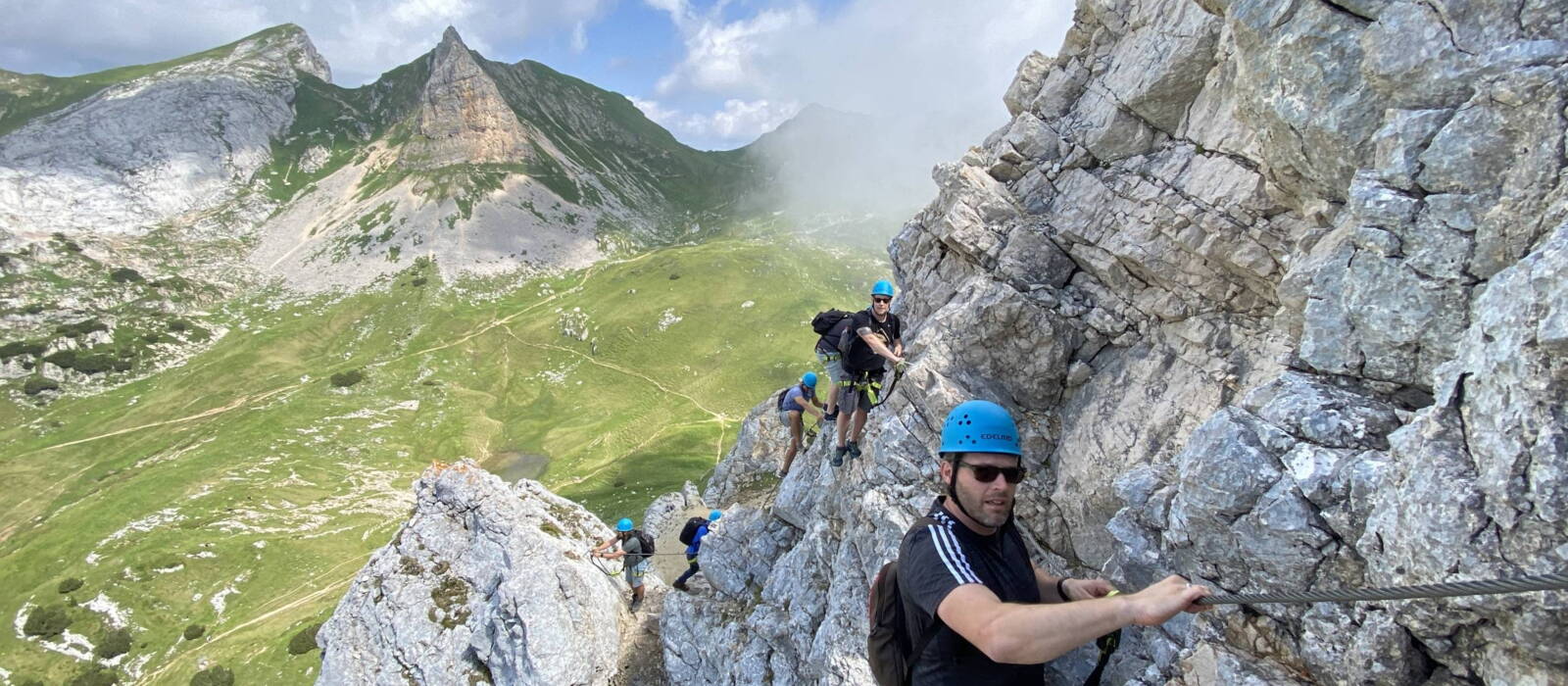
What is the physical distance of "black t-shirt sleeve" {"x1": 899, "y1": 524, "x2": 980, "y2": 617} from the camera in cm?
561

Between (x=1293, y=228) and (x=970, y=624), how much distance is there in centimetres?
1325

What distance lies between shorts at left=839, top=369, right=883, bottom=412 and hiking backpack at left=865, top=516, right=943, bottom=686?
15.6 meters

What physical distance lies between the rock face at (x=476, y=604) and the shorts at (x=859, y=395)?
1702cm

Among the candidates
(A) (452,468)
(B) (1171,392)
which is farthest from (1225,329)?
(A) (452,468)

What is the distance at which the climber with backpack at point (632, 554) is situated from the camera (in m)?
32.2

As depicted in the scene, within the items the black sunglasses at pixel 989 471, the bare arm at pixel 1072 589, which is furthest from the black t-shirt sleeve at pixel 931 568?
the bare arm at pixel 1072 589

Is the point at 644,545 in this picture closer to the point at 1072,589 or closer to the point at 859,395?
the point at 859,395

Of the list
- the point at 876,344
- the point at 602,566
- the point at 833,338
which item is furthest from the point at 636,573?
the point at 876,344

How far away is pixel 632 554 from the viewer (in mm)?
32125

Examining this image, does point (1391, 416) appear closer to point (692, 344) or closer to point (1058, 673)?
point (1058, 673)

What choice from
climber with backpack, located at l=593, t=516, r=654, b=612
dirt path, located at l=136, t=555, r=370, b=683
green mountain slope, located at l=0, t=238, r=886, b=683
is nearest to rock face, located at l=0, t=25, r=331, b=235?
green mountain slope, located at l=0, t=238, r=886, b=683

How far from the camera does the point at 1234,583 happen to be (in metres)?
9.54

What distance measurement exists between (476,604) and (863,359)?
23.5m

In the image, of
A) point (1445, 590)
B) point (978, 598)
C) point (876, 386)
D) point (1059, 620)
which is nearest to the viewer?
point (1445, 590)
